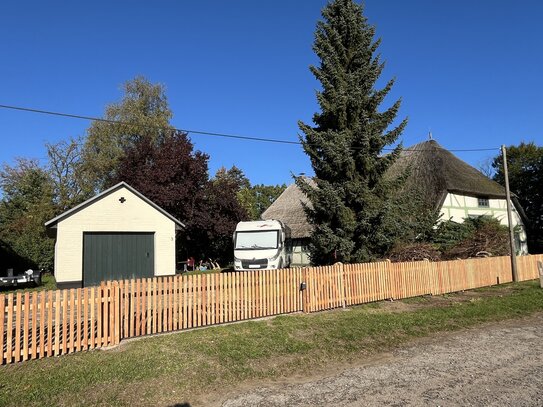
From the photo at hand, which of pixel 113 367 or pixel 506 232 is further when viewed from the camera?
pixel 506 232

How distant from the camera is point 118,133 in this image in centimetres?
3891

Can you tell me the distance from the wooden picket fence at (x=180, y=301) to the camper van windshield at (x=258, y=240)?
286 inches

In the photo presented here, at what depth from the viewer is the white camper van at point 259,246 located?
18938mm

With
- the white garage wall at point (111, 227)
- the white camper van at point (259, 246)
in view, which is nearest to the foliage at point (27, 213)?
the white garage wall at point (111, 227)

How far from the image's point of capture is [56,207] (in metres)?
41.2

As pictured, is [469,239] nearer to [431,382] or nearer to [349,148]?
[349,148]

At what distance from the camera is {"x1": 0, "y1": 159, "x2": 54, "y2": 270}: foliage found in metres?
28.7

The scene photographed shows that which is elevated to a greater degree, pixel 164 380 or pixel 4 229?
pixel 4 229

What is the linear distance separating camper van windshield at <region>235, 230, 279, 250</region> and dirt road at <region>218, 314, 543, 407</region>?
11.9 metres

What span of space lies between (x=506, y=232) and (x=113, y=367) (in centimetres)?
2481

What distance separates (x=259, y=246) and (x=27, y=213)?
3519 centimetres

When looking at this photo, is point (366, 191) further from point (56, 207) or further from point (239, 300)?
point (56, 207)

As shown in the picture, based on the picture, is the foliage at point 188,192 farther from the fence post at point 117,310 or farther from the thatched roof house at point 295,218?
the fence post at point 117,310

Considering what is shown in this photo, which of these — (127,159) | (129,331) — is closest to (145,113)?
(127,159)
